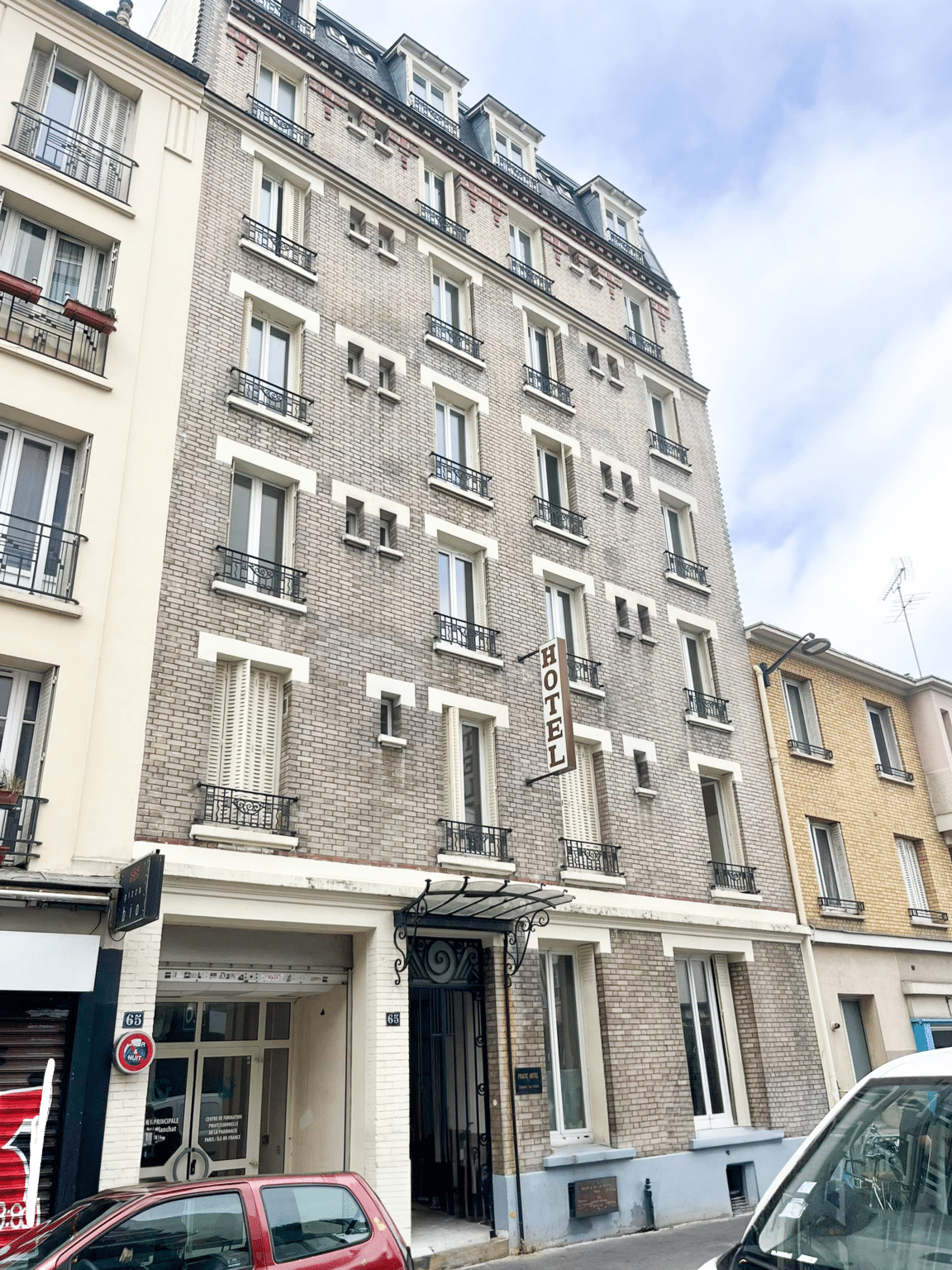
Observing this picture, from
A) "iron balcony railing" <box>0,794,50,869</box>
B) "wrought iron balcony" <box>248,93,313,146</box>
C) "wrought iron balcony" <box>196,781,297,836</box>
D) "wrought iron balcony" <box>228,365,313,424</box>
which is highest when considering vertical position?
"wrought iron balcony" <box>248,93,313,146</box>

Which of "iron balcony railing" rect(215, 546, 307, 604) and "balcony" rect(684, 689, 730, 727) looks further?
"balcony" rect(684, 689, 730, 727)

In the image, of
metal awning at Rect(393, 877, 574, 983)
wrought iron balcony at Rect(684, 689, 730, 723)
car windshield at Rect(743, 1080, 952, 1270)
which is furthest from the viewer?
wrought iron balcony at Rect(684, 689, 730, 723)

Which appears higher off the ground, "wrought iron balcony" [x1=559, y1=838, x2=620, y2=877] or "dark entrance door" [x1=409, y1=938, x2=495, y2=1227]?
"wrought iron balcony" [x1=559, y1=838, x2=620, y2=877]

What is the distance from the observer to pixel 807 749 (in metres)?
21.2

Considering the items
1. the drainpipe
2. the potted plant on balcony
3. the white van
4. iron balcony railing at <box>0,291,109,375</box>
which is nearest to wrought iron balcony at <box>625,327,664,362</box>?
the drainpipe

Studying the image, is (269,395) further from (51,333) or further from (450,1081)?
(450,1081)

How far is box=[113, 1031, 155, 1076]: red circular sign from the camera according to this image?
10102mm

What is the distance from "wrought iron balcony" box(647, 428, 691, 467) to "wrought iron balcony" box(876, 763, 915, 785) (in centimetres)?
868

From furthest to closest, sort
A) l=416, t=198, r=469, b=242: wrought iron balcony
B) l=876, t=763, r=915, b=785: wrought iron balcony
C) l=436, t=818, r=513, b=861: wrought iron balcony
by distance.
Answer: l=876, t=763, r=915, b=785: wrought iron balcony < l=416, t=198, r=469, b=242: wrought iron balcony < l=436, t=818, r=513, b=861: wrought iron balcony

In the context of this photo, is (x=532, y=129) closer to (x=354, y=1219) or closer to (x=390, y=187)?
(x=390, y=187)

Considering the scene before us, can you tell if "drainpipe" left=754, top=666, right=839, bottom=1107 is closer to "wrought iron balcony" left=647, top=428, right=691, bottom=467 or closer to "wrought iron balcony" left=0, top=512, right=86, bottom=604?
"wrought iron balcony" left=647, top=428, right=691, bottom=467

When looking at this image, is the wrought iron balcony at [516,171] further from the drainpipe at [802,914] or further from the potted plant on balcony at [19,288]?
the potted plant on balcony at [19,288]

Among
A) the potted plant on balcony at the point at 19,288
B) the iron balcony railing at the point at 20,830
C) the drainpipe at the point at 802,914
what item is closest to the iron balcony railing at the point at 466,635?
the iron balcony railing at the point at 20,830

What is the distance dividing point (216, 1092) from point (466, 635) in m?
7.82
